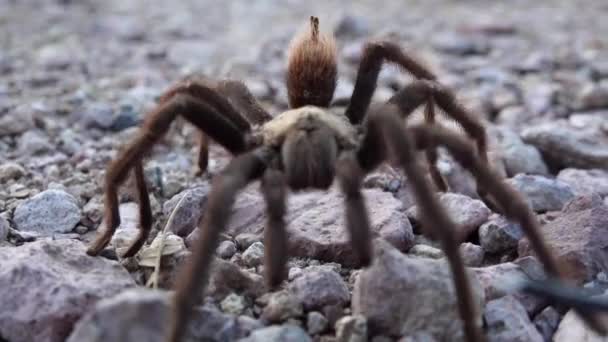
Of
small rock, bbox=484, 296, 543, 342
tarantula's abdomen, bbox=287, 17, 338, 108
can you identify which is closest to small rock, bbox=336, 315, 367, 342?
small rock, bbox=484, 296, 543, 342

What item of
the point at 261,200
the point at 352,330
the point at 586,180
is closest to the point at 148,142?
the point at 261,200

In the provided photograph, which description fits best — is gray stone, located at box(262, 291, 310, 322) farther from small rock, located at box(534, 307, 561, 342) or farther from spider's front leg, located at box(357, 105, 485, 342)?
small rock, located at box(534, 307, 561, 342)

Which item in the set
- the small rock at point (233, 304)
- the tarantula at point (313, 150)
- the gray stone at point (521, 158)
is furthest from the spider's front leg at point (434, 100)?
the small rock at point (233, 304)

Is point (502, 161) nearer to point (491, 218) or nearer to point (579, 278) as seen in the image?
point (491, 218)

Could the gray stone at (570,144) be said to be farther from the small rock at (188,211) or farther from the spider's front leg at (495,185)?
the small rock at (188,211)

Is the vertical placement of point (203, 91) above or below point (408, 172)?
above

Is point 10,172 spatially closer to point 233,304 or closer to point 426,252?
point 233,304

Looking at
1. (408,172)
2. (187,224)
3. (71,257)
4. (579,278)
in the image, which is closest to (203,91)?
(187,224)
